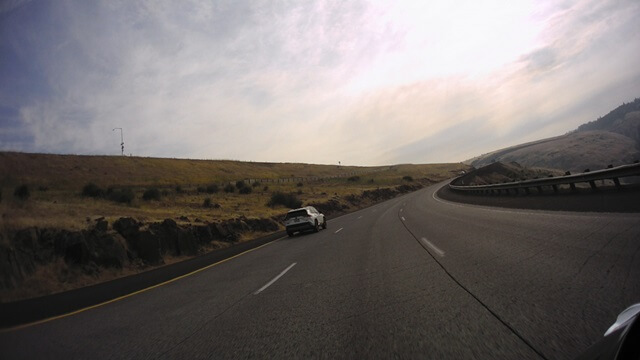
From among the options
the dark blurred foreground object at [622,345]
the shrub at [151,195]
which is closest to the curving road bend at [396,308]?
the dark blurred foreground object at [622,345]

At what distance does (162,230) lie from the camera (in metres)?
18.5

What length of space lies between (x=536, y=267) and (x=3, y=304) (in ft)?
41.6

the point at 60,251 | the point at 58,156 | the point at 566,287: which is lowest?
the point at 566,287

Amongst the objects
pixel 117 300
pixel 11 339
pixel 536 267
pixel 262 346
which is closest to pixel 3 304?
pixel 117 300

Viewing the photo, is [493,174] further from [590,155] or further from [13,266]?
[590,155]

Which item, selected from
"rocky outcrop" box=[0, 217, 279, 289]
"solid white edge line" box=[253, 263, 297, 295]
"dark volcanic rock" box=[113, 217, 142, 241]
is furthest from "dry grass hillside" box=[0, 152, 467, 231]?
"solid white edge line" box=[253, 263, 297, 295]

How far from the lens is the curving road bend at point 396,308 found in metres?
3.99

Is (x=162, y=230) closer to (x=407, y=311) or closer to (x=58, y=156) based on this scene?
(x=407, y=311)

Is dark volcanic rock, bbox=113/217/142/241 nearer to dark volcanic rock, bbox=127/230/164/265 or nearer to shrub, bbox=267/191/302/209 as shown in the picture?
dark volcanic rock, bbox=127/230/164/265

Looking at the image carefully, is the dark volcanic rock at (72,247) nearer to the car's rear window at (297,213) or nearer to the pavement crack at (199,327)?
the car's rear window at (297,213)

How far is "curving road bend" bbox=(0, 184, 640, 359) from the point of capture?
3990 millimetres

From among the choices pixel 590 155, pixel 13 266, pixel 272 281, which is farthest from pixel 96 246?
pixel 590 155

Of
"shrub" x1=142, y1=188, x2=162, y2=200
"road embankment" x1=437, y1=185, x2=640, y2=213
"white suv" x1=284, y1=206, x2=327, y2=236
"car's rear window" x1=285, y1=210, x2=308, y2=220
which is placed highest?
"shrub" x1=142, y1=188, x2=162, y2=200

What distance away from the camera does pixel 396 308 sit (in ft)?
17.6
